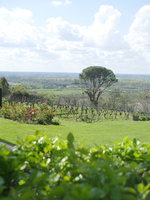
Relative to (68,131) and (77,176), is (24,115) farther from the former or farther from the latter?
(77,176)

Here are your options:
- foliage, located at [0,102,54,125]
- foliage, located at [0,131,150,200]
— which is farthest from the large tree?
foliage, located at [0,131,150,200]

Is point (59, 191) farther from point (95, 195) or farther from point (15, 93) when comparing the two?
point (15, 93)

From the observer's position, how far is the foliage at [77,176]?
743 mm

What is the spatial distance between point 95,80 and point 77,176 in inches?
1108

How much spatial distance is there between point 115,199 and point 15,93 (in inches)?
927

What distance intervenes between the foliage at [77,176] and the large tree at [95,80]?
26.8 metres

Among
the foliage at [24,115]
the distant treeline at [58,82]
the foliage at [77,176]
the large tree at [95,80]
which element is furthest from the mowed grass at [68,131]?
the distant treeline at [58,82]

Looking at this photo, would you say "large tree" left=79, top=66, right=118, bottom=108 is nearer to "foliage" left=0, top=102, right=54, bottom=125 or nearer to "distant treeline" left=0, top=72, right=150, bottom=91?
"distant treeline" left=0, top=72, right=150, bottom=91

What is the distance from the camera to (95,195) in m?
0.71

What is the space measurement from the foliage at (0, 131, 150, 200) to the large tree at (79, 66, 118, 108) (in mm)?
26758

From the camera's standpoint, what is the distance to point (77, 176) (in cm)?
121

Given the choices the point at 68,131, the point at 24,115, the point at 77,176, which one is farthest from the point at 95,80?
the point at 77,176

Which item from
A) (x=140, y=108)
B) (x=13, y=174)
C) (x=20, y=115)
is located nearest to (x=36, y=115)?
(x=20, y=115)

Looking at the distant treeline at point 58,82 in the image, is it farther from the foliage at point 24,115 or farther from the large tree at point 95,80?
the foliage at point 24,115
